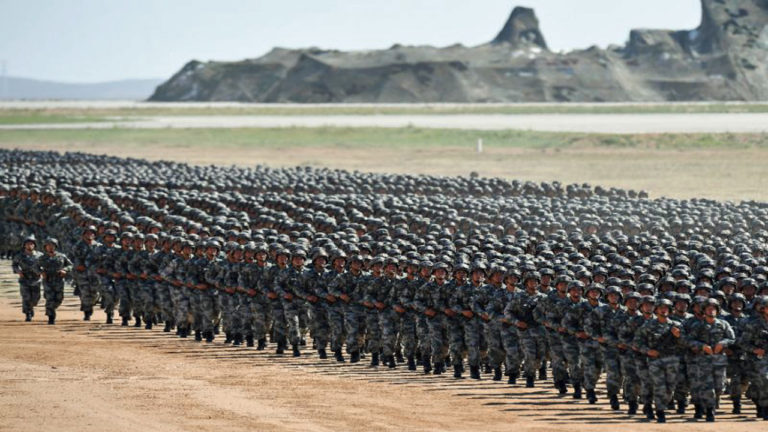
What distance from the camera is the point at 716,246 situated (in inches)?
976

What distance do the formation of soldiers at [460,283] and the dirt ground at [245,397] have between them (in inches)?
19.4

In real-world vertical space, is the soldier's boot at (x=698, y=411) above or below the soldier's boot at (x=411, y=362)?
below

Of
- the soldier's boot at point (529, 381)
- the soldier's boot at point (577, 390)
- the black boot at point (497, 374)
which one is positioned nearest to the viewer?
the soldier's boot at point (577, 390)

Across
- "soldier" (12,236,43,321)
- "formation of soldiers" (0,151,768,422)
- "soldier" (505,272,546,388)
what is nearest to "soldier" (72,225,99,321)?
"formation of soldiers" (0,151,768,422)

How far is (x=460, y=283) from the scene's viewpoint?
20.3 meters

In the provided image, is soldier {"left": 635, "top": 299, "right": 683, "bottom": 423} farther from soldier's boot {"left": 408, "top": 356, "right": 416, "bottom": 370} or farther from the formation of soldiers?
soldier's boot {"left": 408, "top": 356, "right": 416, "bottom": 370}

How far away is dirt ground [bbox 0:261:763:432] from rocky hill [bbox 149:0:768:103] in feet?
383

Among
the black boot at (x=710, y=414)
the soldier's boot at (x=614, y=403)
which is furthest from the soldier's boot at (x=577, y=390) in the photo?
the black boot at (x=710, y=414)

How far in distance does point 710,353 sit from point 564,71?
128469 millimetres

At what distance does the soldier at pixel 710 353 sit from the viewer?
55.8 ft

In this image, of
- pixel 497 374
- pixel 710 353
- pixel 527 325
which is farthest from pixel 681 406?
pixel 497 374

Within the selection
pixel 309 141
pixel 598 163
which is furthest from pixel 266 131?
pixel 598 163

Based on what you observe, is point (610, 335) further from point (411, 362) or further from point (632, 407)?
point (411, 362)

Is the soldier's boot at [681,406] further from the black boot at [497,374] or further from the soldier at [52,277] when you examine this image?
the soldier at [52,277]
